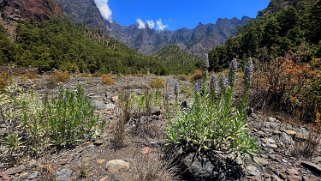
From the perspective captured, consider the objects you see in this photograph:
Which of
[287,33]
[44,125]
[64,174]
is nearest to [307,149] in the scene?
[64,174]

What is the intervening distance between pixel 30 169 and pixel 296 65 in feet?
27.7

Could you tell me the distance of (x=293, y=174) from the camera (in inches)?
180

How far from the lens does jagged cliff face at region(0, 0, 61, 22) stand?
10356cm

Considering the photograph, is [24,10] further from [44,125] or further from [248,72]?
[248,72]

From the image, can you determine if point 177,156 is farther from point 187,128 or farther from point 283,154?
point 283,154

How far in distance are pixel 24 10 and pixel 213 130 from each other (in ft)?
443

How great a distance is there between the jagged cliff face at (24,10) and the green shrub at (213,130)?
381 feet

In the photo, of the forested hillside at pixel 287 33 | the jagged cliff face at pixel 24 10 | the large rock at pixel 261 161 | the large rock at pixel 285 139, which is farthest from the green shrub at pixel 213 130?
the jagged cliff face at pixel 24 10

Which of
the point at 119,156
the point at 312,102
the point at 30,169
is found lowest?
the point at 30,169

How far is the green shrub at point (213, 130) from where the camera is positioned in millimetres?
4168

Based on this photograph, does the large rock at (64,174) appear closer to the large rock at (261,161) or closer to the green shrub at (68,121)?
the green shrub at (68,121)

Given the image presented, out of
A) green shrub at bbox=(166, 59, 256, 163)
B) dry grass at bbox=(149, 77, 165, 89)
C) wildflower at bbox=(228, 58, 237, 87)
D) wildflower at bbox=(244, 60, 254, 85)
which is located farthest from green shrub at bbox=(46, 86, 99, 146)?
dry grass at bbox=(149, 77, 165, 89)

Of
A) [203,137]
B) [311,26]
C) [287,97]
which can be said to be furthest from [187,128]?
[311,26]

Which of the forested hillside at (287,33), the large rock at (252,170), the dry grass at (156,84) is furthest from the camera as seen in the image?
the forested hillside at (287,33)
